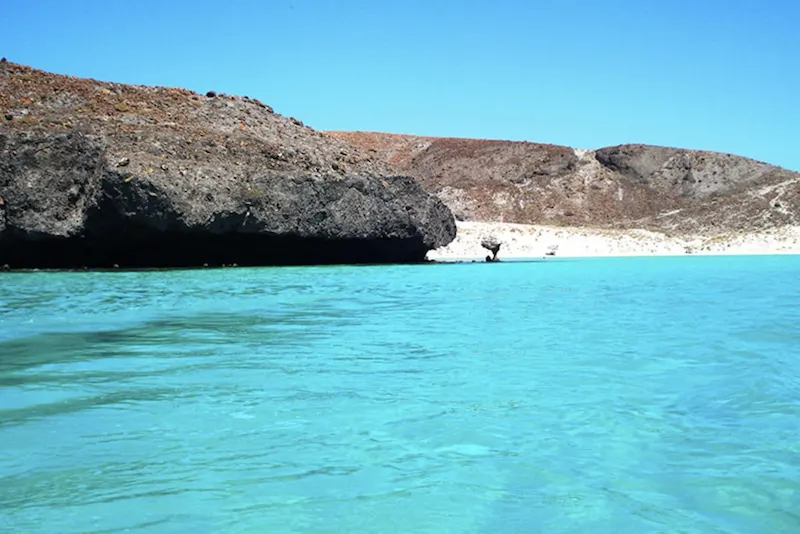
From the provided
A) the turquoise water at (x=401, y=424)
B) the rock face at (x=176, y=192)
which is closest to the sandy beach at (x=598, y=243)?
the rock face at (x=176, y=192)

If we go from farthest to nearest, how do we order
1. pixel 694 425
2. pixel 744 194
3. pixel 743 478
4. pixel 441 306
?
pixel 744 194 < pixel 441 306 < pixel 694 425 < pixel 743 478

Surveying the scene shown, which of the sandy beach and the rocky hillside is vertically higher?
the rocky hillside

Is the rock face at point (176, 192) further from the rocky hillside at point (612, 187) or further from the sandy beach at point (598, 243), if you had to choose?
the rocky hillside at point (612, 187)

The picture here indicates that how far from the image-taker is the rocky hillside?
58.2 meters

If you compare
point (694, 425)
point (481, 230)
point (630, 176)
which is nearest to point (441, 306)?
point (694, 425)

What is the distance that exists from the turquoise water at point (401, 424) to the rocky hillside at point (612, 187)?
160 ft

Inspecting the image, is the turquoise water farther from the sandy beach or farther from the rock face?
the sandy beach

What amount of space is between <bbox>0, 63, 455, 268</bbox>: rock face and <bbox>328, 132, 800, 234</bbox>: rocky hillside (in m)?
29.3

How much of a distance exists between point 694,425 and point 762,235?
46.6 meters

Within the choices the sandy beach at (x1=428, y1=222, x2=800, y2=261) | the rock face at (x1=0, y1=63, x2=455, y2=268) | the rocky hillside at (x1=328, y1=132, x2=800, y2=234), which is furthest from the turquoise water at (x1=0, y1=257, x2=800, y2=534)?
the rocky hillside at (x1=328, y1=132, x2=800, y2=234)

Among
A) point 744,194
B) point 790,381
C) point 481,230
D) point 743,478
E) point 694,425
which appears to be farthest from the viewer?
point 744,194

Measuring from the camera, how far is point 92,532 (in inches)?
150

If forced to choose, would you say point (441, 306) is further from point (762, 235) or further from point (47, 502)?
point (762, 235)

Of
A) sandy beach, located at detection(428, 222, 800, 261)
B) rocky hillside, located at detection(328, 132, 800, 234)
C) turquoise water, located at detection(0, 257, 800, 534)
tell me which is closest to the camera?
turquoise water, located at detection(0, 257, 800, 534)
